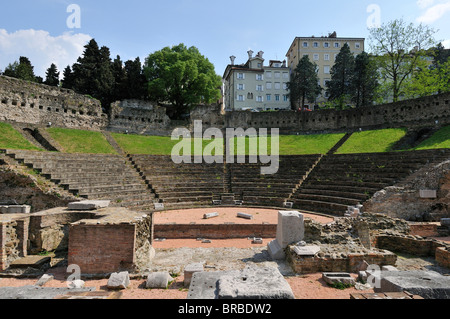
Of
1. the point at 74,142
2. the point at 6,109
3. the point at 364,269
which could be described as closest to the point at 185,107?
the point at 74,142

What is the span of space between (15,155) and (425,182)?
2441 cm

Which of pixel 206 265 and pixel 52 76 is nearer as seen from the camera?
pixel 206 265

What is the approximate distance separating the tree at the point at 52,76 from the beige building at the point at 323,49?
1784 inches

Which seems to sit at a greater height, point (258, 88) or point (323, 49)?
point (323, 49)

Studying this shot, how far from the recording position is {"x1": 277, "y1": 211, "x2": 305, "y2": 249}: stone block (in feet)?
28.2

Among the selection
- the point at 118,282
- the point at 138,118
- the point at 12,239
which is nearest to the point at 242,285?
the point at 118,282

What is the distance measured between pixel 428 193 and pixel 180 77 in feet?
101

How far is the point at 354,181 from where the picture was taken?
16875 mm

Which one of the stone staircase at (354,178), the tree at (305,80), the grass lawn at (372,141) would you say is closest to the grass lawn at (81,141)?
the stone staircase at (354,178)

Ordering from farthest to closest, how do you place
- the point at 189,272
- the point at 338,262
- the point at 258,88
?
the point at 258,88, the point at 338,262, the point at 189,272

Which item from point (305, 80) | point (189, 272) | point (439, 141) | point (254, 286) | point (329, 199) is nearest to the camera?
point (254, 286)

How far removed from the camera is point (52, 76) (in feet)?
134

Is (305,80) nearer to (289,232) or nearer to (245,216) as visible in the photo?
(245,216)
